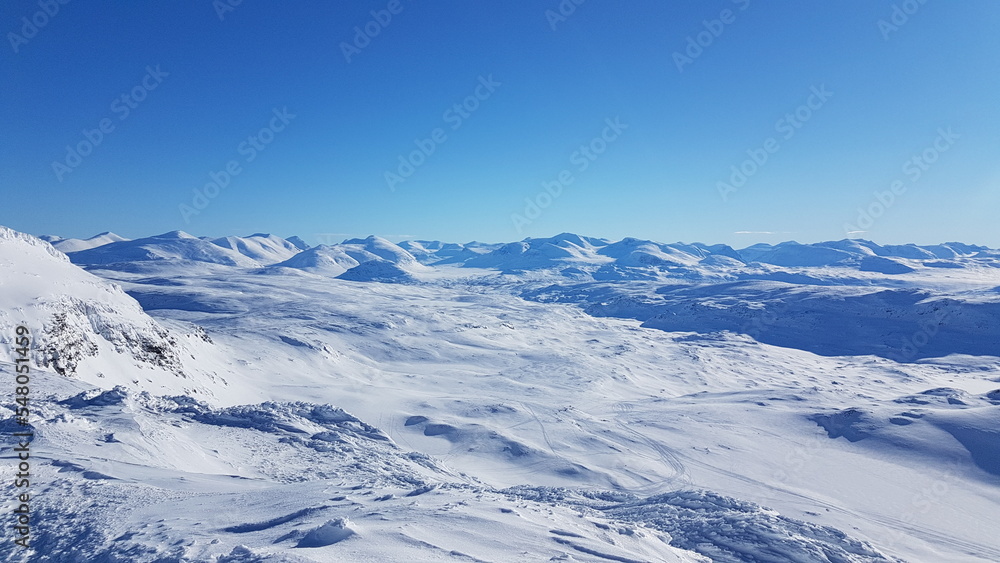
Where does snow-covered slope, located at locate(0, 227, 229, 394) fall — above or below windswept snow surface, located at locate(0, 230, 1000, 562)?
above

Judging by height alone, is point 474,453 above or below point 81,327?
below

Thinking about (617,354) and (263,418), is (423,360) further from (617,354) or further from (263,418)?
(263,418)

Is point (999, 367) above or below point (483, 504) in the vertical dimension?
above

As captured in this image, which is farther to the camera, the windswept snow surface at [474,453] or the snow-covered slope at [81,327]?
the snow-covered slope at [81,327]

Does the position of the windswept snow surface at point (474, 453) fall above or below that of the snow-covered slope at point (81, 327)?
below

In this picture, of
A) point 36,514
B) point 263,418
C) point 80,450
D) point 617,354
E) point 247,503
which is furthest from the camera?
point 617,354

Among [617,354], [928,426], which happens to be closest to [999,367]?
[617,354]

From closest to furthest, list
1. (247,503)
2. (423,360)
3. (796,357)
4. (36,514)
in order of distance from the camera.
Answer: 1. (36,514)
2. (247,503)
3. (423,360)
4. (796,357)

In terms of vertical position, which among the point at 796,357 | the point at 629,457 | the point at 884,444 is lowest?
the point at 629,457

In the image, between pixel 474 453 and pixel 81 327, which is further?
pixel 474 453

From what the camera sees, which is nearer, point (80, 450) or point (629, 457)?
point (80, 450)

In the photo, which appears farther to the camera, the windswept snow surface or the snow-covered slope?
the snow-covered slope
